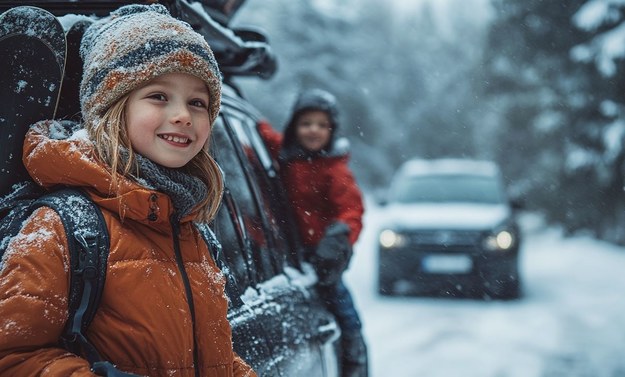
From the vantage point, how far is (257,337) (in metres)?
2.15

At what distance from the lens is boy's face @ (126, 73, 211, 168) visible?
1.67 metres

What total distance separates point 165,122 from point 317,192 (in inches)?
86.9

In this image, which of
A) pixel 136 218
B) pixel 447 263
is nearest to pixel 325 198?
pixel 136 218

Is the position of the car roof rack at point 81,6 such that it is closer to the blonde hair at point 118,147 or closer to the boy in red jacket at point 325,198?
the blonde hair at point 118,147

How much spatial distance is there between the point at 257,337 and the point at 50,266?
2.82 ft

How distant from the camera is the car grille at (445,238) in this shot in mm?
9538

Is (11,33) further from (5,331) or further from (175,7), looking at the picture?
(5,331)

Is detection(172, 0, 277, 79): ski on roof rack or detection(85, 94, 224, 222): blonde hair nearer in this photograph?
detection(85, 94, 224, 222): blonde hair

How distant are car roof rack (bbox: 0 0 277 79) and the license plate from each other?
614 cm

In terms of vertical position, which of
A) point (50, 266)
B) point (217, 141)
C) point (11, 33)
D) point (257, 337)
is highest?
point (11, 33)

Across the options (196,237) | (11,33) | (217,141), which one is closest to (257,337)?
(196,237)

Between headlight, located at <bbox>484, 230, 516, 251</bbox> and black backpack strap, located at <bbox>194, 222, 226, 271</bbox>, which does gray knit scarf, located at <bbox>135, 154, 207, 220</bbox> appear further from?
headlight, located at <bbox>484, 230, 516, 251</bbox>

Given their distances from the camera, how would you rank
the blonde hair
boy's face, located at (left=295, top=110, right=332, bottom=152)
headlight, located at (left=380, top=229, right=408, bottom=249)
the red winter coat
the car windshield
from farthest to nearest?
the car windshield → headlight, located at (left=380, top=229, right=408, bottom=249) → boy's face, located at (left=295, top=110, right=332, bottom=152) → the red winter coat → the blonde hair

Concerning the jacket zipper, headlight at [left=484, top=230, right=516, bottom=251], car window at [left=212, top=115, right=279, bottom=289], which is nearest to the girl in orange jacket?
the jacket zipper
